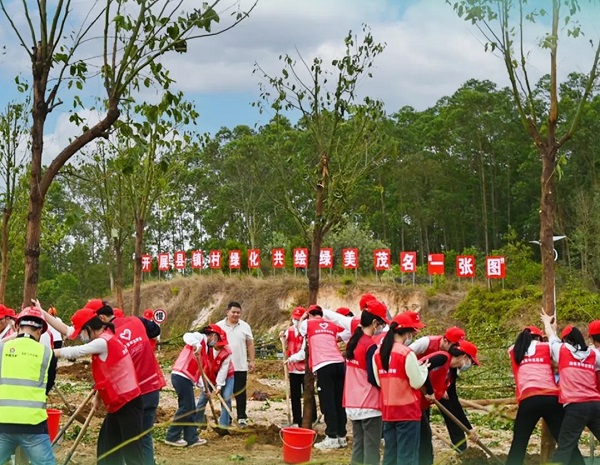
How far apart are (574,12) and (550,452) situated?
3.78 m

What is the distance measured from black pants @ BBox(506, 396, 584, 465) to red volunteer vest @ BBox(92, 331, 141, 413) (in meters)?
3.21

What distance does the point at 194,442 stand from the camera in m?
9.14

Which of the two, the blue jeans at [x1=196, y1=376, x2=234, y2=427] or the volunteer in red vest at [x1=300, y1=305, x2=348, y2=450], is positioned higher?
the volunteer in red vest at [x1=300, y1=305, x2=348, y2=450]

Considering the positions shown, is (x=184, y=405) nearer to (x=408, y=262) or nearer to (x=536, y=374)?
(x=536, y=374)

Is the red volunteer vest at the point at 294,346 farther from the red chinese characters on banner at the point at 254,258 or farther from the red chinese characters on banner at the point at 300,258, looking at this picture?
the red chinese characters on banner at the point at 254,258

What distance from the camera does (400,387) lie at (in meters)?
6.36

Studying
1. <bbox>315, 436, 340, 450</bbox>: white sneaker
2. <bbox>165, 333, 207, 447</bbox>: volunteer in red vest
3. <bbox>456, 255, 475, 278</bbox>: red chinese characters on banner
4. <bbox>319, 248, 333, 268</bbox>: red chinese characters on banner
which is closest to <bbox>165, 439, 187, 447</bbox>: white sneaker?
<bbox>165, 333, 207, 447</bbox>: volunteer in red vest

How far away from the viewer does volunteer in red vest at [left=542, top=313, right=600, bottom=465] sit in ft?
21.6

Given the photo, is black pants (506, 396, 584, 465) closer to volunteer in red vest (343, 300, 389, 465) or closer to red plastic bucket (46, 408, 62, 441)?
volunteer in red vest (343, 300, 389, 465)

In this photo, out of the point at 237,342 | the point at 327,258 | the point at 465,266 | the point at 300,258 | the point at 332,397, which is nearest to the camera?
the point at 332,397

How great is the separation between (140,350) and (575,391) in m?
3.68

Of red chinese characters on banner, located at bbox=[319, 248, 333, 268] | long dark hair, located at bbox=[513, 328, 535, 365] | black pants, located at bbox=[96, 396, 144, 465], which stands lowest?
black pants, located at bbox=[96, 396, 144, 465]

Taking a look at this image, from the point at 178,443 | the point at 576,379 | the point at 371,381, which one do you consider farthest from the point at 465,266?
the point at 371,381

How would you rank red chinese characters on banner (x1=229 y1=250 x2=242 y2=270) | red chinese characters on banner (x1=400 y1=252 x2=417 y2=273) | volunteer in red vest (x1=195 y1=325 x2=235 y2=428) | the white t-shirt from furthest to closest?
red chinese characters on banner (x1=229 y1=250 x2=242 y2=270) → red chinese characters on banner (x1=400 y1=252 x2=417 y2=273) → the white t-shirt → volunteer in red vest (x1=195 y1=325 x2=235 y2=428)
